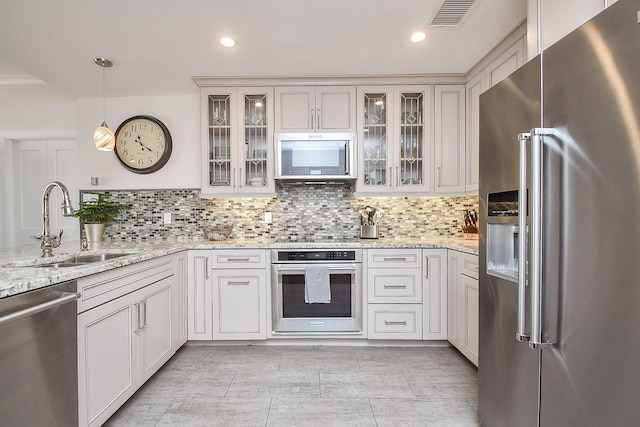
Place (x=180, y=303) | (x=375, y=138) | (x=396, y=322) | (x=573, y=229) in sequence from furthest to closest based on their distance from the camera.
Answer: (x=375, y=138), (x=396, y=322), (x=180, y=303), (x=573, y=229)

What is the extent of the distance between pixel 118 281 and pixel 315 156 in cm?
185

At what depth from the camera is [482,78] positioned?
277cm

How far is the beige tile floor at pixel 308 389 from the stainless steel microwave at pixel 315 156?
1539 mm


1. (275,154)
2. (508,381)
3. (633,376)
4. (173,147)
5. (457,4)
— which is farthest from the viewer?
(173,147)

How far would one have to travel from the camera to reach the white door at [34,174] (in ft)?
12.4

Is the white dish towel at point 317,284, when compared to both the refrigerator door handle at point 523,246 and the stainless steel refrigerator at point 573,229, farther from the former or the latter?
the refrigerator door handle at point 523,246

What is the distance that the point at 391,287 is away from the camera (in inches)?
112

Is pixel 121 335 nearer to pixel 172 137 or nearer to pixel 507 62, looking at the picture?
pixel 172 137

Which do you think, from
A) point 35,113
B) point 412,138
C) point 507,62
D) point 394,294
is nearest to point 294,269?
point 394,294

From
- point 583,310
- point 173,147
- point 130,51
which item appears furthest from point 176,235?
point 583,310

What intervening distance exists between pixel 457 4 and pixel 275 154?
5.89 ft

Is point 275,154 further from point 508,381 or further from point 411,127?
point 508,381

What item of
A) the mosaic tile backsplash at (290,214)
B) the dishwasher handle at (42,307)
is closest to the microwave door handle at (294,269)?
the mosaic tile backsplash at (290,214)

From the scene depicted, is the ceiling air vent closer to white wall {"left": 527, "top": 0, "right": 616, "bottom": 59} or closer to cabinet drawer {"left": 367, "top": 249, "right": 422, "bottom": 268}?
white wall {"left": 527, "top": 0, "right": 616, "bottom": 59}
